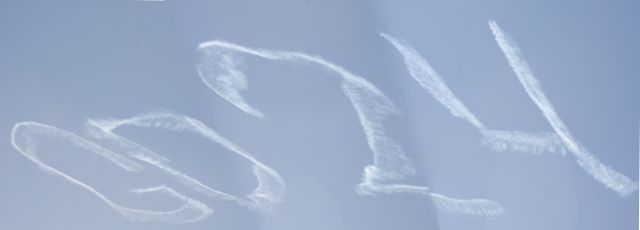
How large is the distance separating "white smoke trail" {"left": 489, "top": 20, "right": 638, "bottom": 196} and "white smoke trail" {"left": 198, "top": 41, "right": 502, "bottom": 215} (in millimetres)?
200

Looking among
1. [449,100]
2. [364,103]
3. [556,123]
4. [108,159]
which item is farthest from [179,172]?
[556,123]

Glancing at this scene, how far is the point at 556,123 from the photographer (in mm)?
Answer: 1488

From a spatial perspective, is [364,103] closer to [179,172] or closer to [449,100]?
[449,100]

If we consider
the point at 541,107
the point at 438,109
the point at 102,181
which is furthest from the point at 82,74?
the point at 541,107

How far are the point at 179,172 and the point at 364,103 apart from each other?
0.43 m

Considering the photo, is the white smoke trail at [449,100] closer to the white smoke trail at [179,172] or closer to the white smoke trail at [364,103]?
the white smoke trail at [364,103]

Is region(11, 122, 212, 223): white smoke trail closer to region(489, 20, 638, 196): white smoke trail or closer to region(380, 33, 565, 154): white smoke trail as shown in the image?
region(380, 33, 565, 154): white smoke trail

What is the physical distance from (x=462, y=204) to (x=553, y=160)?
0.21 metres

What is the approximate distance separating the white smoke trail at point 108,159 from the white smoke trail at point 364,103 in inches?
9.6

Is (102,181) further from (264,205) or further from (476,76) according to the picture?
(476,76)

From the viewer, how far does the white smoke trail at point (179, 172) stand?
5.11 ft

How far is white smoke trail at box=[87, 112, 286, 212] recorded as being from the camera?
1558mm

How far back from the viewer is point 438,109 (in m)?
1.52

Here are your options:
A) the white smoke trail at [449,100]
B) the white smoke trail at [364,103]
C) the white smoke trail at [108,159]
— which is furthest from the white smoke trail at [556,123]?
the white smoke trail at [108,159]
